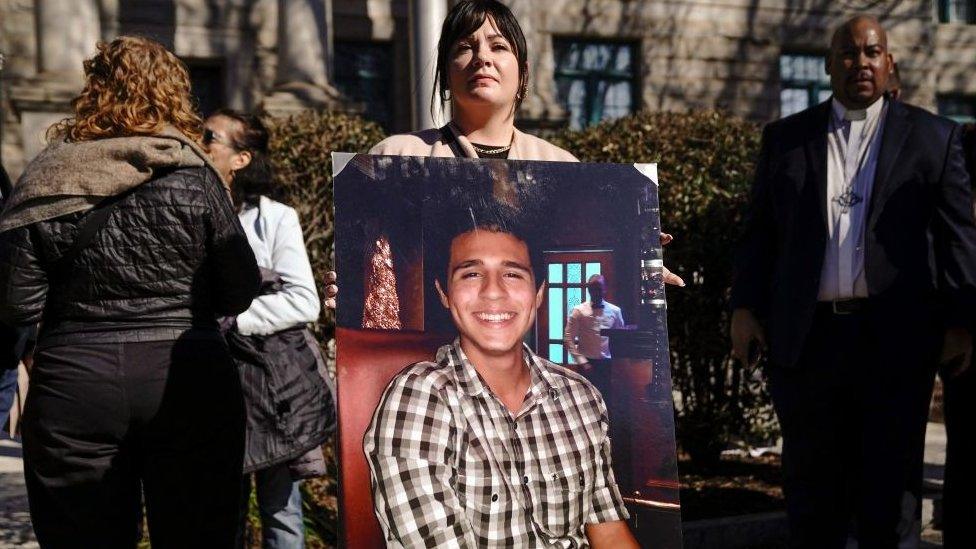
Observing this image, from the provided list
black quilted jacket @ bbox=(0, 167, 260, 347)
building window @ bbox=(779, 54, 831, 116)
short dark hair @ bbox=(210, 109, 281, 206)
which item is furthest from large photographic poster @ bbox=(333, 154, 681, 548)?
building window @ bbox=(779, 54, 831, 116)

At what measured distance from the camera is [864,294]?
169 inches

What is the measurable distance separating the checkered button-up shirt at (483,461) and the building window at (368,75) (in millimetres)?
14396

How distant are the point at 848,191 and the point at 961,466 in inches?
57.5

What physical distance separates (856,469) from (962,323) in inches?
28.0

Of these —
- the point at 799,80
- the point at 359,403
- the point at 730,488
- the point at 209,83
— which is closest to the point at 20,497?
the point at 730,488

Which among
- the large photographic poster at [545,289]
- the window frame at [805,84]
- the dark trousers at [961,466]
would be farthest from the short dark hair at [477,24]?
the window frame at [805,84]

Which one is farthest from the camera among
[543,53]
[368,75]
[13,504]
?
[543,53]

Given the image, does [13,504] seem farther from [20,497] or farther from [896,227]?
[896,227]

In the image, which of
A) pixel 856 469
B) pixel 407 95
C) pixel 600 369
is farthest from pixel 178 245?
pixel 407 95

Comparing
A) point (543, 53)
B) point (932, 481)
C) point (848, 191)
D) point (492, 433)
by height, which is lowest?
point (932, 481)

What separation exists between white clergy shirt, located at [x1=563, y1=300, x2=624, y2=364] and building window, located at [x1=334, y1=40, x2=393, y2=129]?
1428 cm

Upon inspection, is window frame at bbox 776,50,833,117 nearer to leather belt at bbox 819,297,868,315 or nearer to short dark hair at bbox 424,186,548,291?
leather belt at bbox 819,297,868,315

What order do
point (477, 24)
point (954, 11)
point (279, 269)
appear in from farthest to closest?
point (954, 11) → point (279, 269) → point (477, 24)

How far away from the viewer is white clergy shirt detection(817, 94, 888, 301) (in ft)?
14.1
